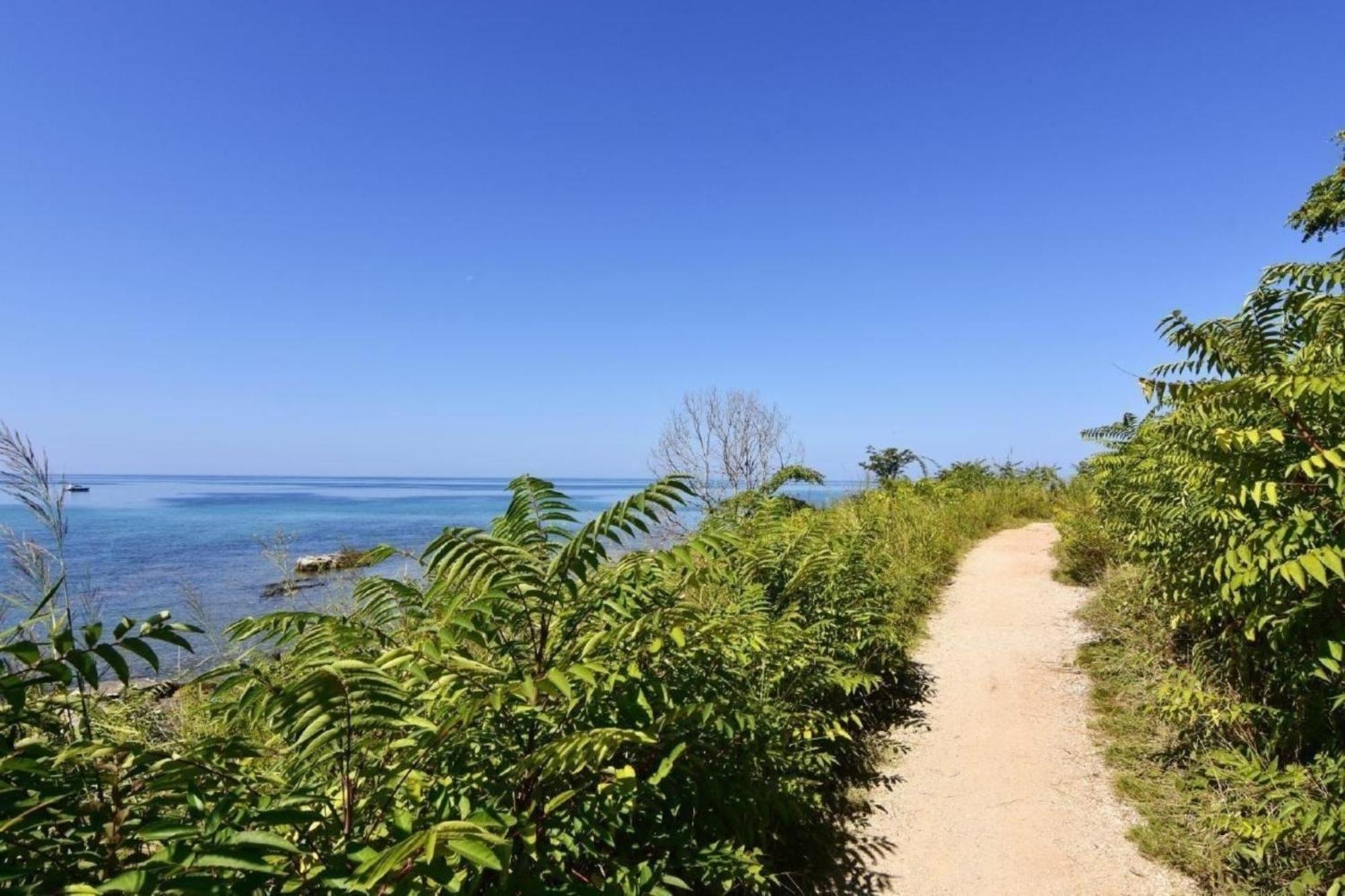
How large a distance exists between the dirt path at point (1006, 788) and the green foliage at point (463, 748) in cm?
57

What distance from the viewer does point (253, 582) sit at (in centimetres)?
1447

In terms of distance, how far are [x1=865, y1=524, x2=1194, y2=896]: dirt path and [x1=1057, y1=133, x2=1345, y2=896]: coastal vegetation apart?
→ 27 centimetres

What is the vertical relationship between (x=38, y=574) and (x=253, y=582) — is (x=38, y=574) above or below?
above

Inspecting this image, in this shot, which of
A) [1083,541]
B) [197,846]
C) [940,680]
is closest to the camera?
[197,846]

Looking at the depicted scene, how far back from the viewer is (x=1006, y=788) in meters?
4.31

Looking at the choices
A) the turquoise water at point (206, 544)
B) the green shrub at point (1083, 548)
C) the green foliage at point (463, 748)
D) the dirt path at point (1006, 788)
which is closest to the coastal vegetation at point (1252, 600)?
the dirt path at point (1006, 788)

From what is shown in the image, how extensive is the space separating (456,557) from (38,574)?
1.73m

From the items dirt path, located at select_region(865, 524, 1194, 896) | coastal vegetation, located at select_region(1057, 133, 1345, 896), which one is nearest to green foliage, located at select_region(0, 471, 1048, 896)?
dirt path, located at select_region(865, 524, 1194, 896)

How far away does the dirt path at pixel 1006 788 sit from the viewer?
347cm

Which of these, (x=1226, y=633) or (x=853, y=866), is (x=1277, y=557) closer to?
(x=1226, y=633)

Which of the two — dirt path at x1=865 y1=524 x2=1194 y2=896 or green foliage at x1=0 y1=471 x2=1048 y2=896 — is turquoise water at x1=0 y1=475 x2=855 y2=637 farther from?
dirt path at x1=865 y1=524 x2=1194 y2=896

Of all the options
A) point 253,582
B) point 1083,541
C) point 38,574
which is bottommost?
point 253,582

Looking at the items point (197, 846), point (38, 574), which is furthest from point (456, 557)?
point (38, 574)

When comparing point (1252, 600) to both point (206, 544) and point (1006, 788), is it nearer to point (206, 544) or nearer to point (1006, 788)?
point (1006, 788)
